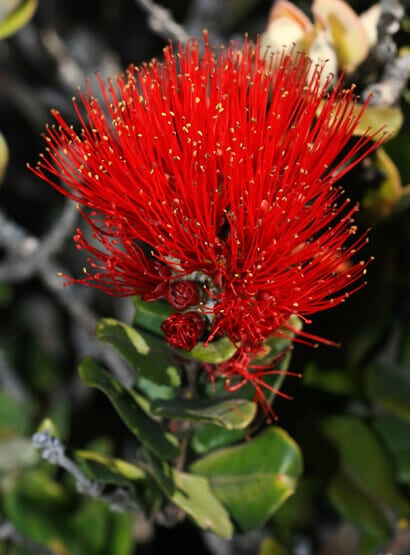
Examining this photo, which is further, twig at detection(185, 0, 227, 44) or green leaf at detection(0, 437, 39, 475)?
twig at detection(185, 0, 227, 44)

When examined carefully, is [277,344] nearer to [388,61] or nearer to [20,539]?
[388,61]

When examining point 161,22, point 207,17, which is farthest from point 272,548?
point 207,17

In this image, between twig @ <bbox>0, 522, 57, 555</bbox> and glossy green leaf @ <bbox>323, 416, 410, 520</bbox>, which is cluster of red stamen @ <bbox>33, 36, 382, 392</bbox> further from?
twig @ <bbox>0, 522, 57, 555</bbox>

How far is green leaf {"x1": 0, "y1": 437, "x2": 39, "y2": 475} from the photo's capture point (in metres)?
1.52

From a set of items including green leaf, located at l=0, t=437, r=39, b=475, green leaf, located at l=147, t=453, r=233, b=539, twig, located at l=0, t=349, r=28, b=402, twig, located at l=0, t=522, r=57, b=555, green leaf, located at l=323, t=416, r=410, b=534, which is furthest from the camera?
twig, located at l=0, t=349, r=28, b=402

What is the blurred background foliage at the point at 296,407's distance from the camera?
1.20 meters

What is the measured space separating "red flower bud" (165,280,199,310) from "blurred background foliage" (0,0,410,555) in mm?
263

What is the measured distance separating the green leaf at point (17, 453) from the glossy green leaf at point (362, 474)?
63 cm

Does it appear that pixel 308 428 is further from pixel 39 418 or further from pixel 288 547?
pixel 39 418

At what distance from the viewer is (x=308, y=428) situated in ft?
4.05

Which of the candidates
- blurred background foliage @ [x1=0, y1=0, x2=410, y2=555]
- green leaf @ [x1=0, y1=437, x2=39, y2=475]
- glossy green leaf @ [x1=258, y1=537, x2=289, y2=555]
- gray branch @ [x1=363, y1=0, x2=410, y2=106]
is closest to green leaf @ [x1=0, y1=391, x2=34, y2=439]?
blurred background foliage @ [x1=0, y1=0, x2=410, y2=555]

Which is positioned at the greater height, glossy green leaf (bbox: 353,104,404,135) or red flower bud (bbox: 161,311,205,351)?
glossy green leaf (bbox: 353,104,404,135)

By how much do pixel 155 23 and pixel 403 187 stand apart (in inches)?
19.3

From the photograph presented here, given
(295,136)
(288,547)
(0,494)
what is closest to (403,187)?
(295,136)
